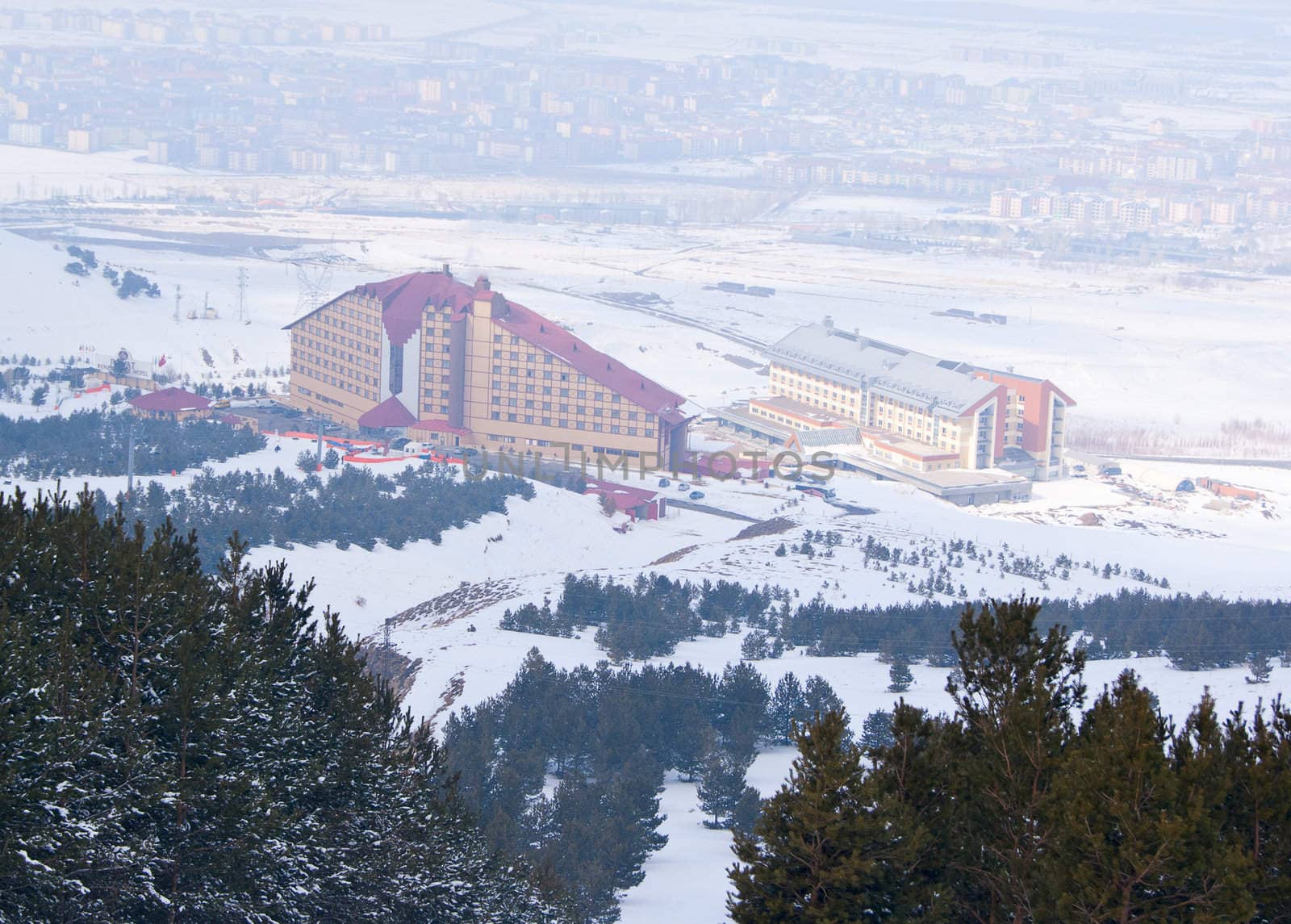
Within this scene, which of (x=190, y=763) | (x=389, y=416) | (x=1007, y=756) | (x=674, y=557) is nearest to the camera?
(x=1007, y=756)

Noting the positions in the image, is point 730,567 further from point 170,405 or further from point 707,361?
point 707,361

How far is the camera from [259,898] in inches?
475

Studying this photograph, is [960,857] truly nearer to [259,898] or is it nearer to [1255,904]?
[1255,904]

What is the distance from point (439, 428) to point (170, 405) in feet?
24.1

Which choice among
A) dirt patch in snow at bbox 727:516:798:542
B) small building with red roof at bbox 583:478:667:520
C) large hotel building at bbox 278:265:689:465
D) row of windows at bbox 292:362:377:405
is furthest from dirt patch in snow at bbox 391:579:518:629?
row of windows at bbox 292:362:377:405

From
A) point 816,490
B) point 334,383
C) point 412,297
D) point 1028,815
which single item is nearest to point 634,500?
point 816,490

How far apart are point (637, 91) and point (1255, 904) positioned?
541 ft

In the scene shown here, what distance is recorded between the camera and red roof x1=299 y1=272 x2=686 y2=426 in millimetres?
48344

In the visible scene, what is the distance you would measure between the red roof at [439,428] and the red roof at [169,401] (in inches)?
232

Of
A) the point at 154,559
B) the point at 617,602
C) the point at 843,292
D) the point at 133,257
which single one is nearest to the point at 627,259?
the point at 843,292

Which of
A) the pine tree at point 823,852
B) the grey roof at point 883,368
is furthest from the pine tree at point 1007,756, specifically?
the grey roof at point 883,368

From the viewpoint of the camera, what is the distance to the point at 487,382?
49156 millimetres

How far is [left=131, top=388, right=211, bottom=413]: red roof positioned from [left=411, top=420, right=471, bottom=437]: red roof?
588 cm

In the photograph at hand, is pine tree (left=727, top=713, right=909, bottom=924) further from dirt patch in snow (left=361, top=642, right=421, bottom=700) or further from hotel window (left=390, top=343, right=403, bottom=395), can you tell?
hotel window (left=390, top=343, right=403, bottom=395)
